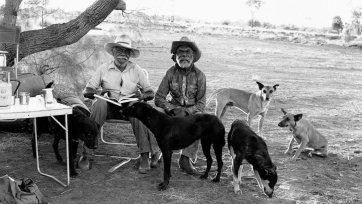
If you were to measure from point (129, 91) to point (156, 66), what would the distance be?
10.6 metres

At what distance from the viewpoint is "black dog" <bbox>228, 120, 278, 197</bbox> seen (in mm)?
4453

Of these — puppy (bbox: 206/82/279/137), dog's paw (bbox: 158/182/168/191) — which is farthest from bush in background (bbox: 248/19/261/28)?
dog's paw (bbox: 158/182/168/191)

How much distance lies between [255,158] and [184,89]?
1465 mm

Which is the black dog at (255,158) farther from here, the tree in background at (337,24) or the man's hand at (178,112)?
the tree in background at (337,24)

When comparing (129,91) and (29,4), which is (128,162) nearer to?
(129,91)

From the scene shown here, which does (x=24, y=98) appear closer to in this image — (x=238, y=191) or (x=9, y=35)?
(x=9, y=35)

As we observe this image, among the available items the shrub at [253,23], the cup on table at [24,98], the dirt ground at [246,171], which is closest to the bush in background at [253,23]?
the shrub at [253,23]

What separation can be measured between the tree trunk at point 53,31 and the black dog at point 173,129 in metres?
2.57

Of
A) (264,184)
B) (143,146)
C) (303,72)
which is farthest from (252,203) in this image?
(303,72)

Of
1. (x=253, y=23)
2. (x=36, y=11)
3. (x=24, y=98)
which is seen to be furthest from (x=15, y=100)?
(x=253, y=23)

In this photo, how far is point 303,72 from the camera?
16.9 metres

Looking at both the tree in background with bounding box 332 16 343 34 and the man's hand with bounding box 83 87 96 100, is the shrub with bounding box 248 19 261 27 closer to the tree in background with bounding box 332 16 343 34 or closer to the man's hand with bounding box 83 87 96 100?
the tree in background with bounding box 332 16 343 34

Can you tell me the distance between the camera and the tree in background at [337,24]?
45.2 metres

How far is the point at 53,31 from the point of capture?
684cm
